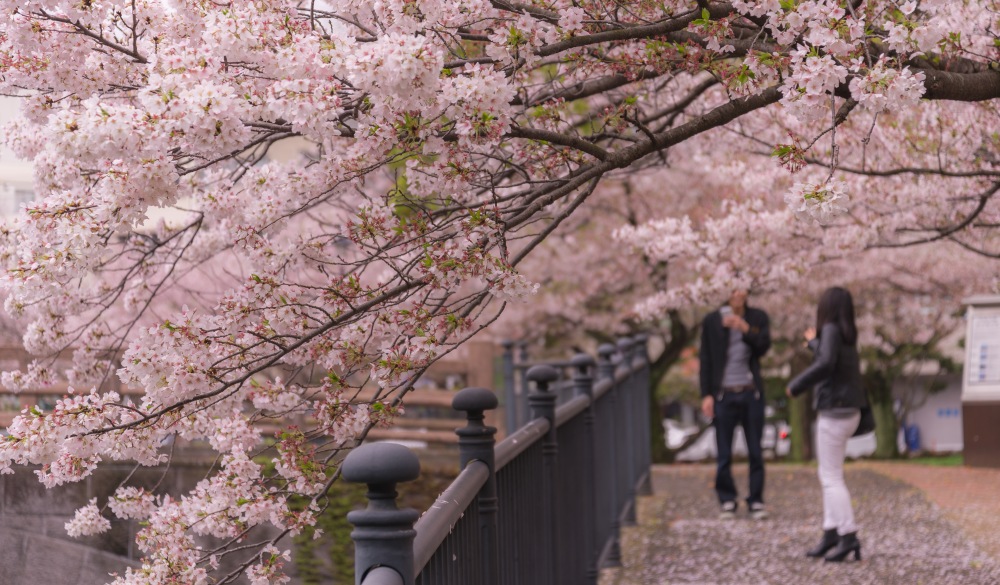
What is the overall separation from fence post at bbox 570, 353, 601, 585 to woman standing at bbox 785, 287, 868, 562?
4.78 ft

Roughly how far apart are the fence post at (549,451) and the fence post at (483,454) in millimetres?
1453

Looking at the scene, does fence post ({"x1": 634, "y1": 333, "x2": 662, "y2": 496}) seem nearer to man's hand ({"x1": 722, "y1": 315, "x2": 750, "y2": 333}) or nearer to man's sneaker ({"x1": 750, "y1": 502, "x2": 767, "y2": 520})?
man's sneaker ({"x1": 750, "y1": 502, "x2": 767, "y2": 520})

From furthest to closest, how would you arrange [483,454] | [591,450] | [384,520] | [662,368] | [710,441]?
[710,441] → [662,368] → [591,450] → [483,454] → [384,520]

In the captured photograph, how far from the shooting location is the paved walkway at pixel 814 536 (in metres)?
7.68

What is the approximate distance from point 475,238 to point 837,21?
131 cm

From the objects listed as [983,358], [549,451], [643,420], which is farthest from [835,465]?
[983,358]

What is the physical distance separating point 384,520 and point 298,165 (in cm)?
291

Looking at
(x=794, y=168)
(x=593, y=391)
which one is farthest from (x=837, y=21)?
(x=593, y=391)

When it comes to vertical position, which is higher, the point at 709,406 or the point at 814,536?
the point at 709,406

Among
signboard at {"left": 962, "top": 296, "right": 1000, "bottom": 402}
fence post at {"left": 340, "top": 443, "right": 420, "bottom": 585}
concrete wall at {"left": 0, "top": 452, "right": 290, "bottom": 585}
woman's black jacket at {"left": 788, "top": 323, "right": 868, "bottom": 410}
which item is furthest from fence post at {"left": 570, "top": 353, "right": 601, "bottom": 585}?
signboard at {"left": 962, "top": 296, "right": 1000, "bottom": 402}

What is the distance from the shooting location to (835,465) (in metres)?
7.79

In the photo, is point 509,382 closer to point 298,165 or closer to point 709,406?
point 709,406

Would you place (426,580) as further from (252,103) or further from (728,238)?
(728,238)

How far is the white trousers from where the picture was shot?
305 inches
